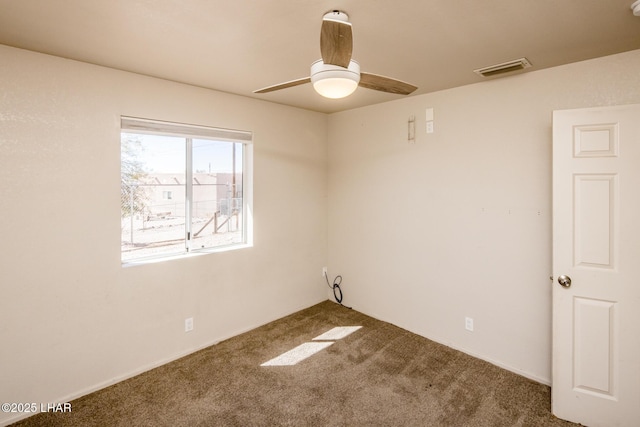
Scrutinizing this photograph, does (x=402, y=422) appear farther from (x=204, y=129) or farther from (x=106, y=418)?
(x=204, y=129)

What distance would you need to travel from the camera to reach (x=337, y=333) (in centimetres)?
351

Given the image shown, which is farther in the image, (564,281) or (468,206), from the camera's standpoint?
(468,206)

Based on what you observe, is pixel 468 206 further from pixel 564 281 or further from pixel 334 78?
pixel 334 78

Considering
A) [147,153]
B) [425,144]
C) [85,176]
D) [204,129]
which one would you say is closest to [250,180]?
[204,129]

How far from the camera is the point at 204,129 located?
10.3 feet

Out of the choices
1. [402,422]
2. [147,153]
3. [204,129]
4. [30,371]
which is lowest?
[402,422]

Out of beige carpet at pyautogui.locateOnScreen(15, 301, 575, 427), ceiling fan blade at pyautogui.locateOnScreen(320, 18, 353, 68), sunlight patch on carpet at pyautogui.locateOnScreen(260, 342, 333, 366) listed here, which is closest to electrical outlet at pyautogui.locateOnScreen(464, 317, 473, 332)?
beige carpet at pyautogui.locateOnScreen(15, 301, 575, 427)

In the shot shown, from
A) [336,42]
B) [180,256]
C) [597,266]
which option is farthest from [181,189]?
[597,266]

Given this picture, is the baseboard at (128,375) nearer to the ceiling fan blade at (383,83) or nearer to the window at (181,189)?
the window at (181,189)

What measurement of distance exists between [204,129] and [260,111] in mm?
679

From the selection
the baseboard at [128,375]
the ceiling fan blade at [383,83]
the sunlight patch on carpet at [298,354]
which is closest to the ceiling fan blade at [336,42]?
the ceiling fan blade at [383,83]

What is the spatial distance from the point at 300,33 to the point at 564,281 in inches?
91.8

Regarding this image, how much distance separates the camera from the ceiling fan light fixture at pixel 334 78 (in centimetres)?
161

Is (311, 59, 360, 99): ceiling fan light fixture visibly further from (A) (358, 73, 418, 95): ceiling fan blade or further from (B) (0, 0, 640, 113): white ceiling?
(B) (0, 0, 640, 113): white ceiling
